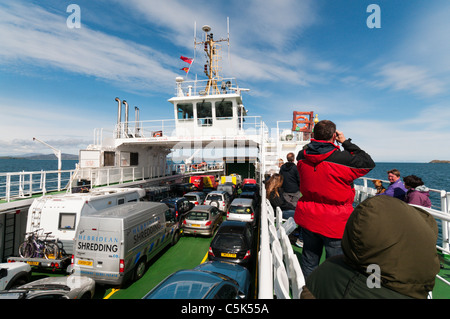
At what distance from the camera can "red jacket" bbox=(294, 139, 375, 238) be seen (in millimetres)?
2334

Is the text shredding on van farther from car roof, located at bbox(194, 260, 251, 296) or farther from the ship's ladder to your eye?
car roof, located at bbox(194, 260, 251, 296)

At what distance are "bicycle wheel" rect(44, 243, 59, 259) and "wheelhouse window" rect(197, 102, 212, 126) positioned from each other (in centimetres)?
1227

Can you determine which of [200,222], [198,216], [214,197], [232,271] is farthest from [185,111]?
[232,271]

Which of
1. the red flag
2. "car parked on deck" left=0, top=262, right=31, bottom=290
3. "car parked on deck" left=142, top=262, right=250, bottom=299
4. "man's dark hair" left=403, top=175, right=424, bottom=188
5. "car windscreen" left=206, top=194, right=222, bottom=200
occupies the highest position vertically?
the red flag

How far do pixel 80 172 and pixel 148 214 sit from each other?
27.8 feet

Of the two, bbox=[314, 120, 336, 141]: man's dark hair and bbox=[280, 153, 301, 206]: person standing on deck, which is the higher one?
bbox=[314, 120, 336, 141]: man's dark hair

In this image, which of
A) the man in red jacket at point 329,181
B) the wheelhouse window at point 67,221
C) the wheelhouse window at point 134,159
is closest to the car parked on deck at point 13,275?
the wheelhouse window at point 67,221

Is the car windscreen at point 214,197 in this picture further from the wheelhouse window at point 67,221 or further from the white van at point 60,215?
the wheelhouse window at point 67,221

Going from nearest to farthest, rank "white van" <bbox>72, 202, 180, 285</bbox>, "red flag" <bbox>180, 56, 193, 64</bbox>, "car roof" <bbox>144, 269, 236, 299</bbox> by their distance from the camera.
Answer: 1. "car roof" <bbox>144, 269, 236, 299</bbox>
2. "white van" <bbox>72, 202, 180, 285</bbox>
3. "red flag" <bbox>180, 56, 193, 64</bbox>

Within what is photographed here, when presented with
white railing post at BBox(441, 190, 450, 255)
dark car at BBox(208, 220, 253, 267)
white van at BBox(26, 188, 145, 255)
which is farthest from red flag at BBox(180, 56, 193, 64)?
white railing post at BBox(441, 190, 450, 255)

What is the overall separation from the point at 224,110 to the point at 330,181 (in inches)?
603

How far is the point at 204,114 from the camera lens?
17.5 metres

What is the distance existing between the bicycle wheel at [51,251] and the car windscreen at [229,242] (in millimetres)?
5521

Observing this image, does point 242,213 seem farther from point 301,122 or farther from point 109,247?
point 301,122
